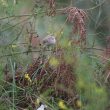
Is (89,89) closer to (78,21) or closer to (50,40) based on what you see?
(78,21)

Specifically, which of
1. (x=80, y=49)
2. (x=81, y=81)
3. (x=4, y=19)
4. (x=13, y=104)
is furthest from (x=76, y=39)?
(x=4, y=19)

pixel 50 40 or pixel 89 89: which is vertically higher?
pixel 50 40

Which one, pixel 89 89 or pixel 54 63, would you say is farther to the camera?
pixel 54 63

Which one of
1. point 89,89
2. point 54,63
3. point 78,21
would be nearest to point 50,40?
point 54,63

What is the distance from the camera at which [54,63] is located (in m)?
2.72

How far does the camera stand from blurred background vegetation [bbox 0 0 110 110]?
8.08ft

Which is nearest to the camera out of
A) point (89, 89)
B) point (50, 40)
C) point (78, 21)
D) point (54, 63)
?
point (89, 89)

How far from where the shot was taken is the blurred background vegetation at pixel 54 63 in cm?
246

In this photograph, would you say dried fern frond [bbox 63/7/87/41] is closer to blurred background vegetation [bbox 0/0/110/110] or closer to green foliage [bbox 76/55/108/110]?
blurred background vegetation [bbox 0/0/110/110]

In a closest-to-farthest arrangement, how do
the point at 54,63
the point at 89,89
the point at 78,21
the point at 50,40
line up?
the point at 89,89 → the point at 78,21 → the point at 54,63 → the point at 50,40

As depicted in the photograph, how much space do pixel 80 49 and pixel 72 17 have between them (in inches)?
9.4

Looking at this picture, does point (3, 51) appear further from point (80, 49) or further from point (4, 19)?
point (80, 49)

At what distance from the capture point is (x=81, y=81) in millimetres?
2424

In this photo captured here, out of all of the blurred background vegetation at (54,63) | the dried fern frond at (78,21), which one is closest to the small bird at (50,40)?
the blurred background vegetation at (54,63)
